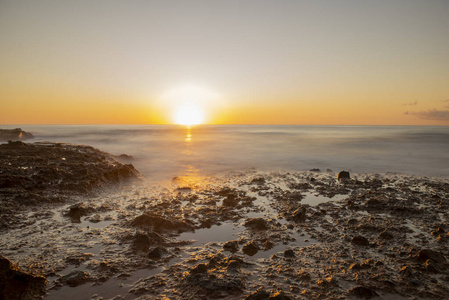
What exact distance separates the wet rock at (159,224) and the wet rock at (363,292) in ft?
14.0

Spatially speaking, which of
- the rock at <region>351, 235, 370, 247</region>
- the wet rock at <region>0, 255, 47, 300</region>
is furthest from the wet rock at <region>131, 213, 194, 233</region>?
the rock at <region>351, 235, 370, 247</region>

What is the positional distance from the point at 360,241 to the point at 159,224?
5.53 metres

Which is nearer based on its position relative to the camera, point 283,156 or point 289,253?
point 289,253

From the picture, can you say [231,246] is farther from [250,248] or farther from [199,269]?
[199,269]

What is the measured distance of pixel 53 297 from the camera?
409 centimetres

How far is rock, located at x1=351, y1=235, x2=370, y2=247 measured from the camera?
6.09m

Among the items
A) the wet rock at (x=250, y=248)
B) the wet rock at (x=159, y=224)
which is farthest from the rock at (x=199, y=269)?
the wet rock at (x=159, y=224)

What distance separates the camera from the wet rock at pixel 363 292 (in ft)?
13.9

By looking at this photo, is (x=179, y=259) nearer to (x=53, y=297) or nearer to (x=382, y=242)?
(x=53, y=297)

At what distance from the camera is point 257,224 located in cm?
716

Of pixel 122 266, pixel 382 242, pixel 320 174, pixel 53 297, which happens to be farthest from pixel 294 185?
pixel 53 297

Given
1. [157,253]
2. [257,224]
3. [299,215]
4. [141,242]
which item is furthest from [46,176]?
[299,215]

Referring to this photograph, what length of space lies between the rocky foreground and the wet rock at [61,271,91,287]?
2 centimetres

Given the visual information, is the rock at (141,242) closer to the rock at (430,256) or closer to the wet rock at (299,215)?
the wet rock at (299,215)
